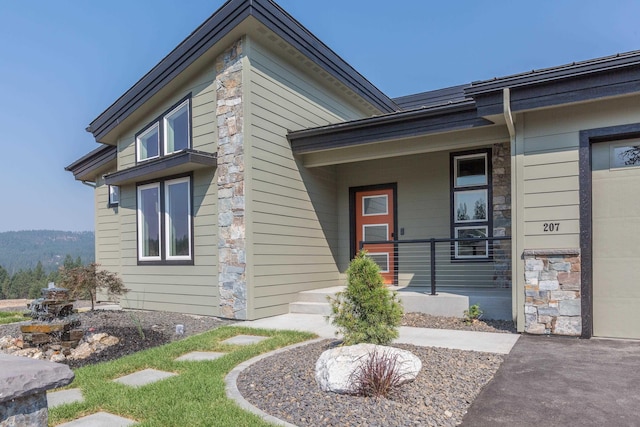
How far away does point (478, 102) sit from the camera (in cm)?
541

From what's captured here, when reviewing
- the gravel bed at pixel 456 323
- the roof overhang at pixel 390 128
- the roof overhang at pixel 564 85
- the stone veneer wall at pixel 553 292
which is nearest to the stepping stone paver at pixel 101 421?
the gravel bed at pixel 456 323

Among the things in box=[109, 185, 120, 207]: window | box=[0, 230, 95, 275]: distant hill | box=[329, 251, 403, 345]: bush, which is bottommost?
Answer: box=[0, 230, 95, 275]: distant hill

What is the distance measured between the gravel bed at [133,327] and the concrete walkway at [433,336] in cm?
77

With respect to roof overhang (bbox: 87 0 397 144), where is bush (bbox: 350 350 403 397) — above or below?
below

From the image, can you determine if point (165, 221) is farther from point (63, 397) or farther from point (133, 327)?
point (63, 397)

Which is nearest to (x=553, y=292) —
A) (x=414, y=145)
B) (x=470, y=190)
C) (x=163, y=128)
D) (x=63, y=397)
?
(x=470, y=190)

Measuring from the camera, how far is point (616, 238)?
491cm

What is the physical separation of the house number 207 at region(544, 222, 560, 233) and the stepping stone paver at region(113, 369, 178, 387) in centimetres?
458

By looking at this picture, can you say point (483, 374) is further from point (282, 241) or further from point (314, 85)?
point (314, 85)

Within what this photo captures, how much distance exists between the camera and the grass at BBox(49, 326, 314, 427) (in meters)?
2.84

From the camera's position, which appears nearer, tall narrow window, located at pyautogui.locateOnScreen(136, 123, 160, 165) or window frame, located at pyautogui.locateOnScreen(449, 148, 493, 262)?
window frame, located at pyautogui.locateOnScreen(449, 148, 493, 262)

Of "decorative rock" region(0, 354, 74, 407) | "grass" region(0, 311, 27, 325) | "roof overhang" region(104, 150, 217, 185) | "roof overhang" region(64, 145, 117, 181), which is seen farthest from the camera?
"roof overhang" region(64, 145, 117, 181)

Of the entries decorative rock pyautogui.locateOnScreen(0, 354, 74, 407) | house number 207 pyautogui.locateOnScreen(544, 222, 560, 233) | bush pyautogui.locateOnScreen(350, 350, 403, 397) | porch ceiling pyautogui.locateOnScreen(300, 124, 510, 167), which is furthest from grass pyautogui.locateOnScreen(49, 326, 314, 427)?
porch ceiling pyautogui.locateOnScreen(300, 124, 510, 167)

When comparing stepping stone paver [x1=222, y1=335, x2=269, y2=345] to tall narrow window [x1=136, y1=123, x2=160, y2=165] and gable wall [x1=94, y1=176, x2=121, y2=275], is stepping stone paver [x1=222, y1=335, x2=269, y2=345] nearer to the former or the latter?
tall narrow window [x1=136, y1=123, x2=160, y2=165]
